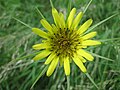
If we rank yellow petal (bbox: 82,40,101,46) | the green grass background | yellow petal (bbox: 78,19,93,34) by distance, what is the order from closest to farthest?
1. yellow petal (bbox: 82,40,101,46)
2. yellow petal (bbox: 78,19,93,34)
3. the green grass background

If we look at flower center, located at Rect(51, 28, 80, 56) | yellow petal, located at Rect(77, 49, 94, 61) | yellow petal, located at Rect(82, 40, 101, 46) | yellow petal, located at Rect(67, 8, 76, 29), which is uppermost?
yellow petal, located at Rect(67, 8, 76, 29)

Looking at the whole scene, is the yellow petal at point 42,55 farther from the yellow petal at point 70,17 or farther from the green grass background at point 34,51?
the green grass background at point 34,51

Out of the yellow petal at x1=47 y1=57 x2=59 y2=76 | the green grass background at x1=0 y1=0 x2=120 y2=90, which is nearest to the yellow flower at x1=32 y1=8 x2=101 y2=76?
the yellow petal at x1=47 y1=57 x2=59 y2=76

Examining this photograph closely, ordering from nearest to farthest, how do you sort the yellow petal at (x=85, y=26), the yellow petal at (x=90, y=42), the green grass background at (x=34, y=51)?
the yellow petal at (x=90, y=42), the yellow petal at (x=85, y=26), the green grass background at (x=34, y=51)

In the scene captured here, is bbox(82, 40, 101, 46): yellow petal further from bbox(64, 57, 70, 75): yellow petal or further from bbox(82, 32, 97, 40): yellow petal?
bbox(64, 57, 70, 75): yellow petal

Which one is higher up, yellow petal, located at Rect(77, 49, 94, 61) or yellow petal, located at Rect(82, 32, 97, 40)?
yellow petal, located at Rect(82, 32, 97, 40)

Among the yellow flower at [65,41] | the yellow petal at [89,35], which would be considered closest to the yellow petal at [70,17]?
the yellow flower at [65,41]

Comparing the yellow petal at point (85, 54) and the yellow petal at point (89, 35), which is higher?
the yellow petal at point (89, 35)
